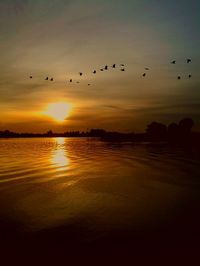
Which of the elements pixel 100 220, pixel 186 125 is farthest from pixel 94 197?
pixel 186 125

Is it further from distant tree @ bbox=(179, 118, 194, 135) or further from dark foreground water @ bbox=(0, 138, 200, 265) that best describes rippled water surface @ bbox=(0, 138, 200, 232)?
distant tree @ bbox=(179, 118, 194, 135)

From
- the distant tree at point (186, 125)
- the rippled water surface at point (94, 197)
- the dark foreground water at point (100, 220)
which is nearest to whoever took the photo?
the dark foreground water at point (100, 220)

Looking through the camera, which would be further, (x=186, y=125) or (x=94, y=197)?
(x=186, y=125)

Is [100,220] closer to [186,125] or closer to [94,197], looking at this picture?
[94,197]

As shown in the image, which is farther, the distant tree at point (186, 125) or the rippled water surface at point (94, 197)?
the distant tree at point (186, 125)

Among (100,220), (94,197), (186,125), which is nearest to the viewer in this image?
(100,220)

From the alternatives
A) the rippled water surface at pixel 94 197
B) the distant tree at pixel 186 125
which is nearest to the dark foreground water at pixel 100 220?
the rippled water surface at pixel 94 197

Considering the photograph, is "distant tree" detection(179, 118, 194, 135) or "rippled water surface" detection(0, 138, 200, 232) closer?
"rippled water surface" detection(0, 138, 200, 232)

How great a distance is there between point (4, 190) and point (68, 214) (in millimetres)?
6857

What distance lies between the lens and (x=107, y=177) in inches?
982

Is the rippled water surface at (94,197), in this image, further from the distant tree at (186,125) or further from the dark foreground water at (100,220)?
the distant tree at (186,125)

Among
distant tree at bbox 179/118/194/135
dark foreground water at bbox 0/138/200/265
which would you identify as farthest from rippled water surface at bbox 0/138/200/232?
distant tree at bbox 179/118/194/135

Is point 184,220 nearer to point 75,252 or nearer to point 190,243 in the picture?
point 190,243

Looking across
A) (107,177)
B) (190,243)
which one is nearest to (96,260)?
(190,243)
